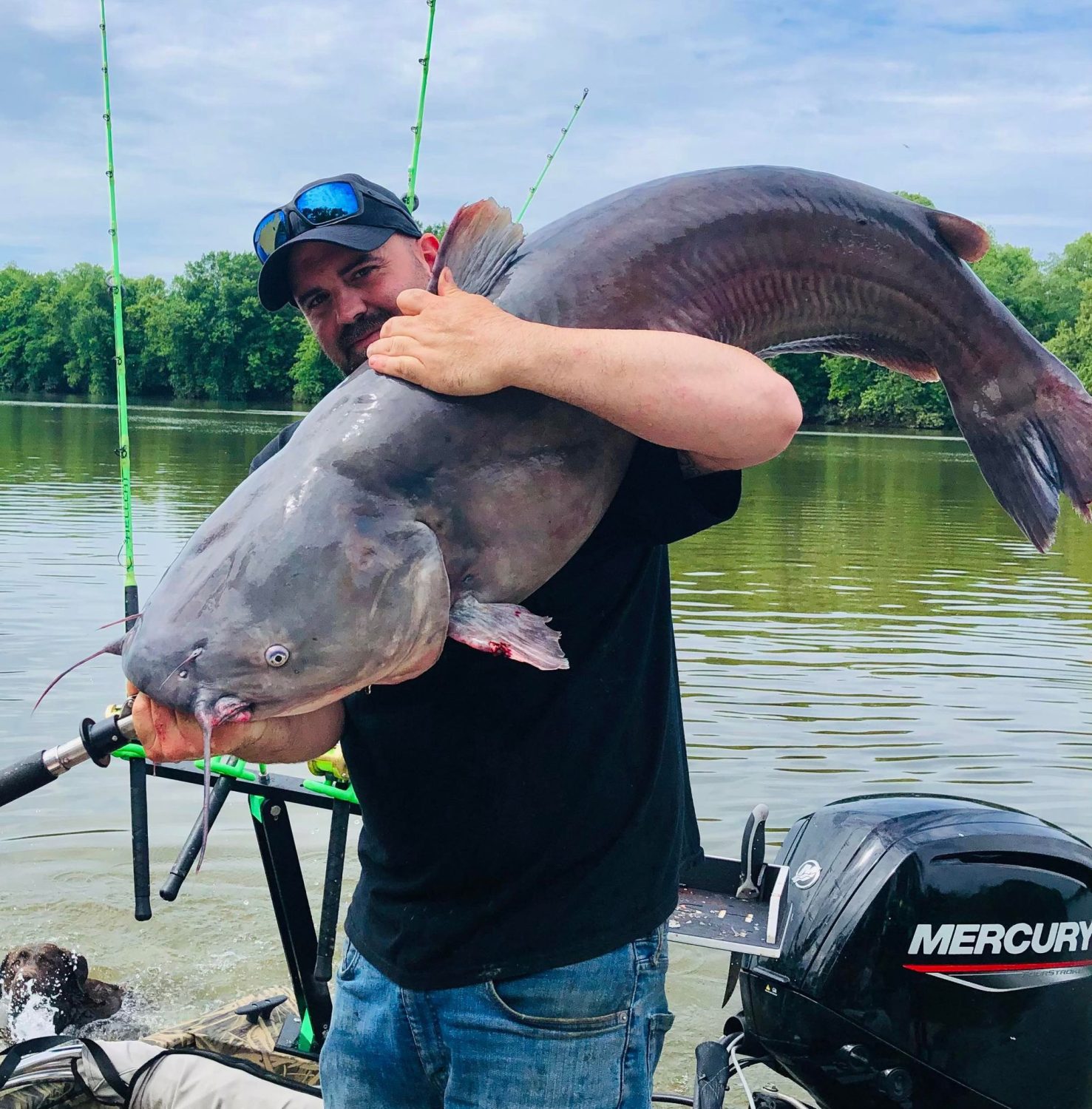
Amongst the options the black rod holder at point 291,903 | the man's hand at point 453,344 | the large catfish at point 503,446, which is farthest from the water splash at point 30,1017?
the man's hand at point 453,344

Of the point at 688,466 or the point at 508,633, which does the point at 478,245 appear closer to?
the point at 688,466

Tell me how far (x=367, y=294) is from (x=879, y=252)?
3.05 feet

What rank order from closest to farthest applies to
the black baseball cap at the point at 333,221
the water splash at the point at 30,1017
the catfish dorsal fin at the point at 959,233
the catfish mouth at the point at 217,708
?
the catfish mouth at the point at 217,708
the black baseball cap at the point at 333,221
the catfish dorsal fin at the point at 959,233
the water splash at the point at 30,1017

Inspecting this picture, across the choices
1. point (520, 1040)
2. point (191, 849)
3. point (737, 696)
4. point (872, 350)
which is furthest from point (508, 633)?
point (737, 696)

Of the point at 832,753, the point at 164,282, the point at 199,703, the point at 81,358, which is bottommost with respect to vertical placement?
the point at 832,753

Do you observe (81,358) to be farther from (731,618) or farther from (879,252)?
(879,252)

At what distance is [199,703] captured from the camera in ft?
5.33

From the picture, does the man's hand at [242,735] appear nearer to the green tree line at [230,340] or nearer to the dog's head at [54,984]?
the dog's head at [54,984]

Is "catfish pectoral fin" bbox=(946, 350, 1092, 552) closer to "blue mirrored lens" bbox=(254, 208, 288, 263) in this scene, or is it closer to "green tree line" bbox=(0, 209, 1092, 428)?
"blue mirrored lens" bbox=(254, 208, 288, 263)

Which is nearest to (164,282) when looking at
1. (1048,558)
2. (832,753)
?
(1048,558)

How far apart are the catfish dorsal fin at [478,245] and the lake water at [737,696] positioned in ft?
9.71

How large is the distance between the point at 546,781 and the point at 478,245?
0.80 meters

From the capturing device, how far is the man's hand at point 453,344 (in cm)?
171

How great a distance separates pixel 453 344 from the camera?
1.73 meters
